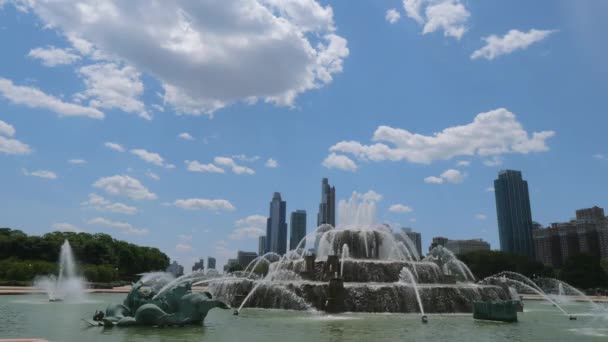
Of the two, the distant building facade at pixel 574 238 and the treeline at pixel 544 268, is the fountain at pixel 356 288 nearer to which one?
the treeline at pixel 544 268

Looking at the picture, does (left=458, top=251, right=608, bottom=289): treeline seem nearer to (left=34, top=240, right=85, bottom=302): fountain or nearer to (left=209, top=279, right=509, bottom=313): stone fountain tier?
(left=209, top=279, right=509, bottom=313): stone fountain tier

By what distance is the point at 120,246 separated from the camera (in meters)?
94.0

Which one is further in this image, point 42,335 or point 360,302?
point 360,302

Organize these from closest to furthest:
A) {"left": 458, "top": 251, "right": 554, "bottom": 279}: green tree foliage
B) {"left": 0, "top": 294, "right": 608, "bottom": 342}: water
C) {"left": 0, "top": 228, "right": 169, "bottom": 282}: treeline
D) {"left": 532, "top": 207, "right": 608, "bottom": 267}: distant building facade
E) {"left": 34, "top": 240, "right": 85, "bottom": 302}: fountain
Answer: {"left": 0, "top": 294, "right": 608, "bottom": 342}: water → {"left": 34, "top": 240, "right": 85, "bottom": 302}: fountain → {"left": 0, "top": 228, "right": 169, "bottom": 282}: treeline → {"left": 458, "top": 251, "right": 554, "bottom": 279}: green tree foliage → {"left": 532, "top": 207, "right": 608, "bottom": 267}: distant building facade

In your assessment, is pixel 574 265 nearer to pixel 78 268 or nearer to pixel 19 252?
pixel 78 268

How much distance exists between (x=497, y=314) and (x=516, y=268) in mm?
81380

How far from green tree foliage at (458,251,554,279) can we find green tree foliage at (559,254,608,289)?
7.95 meters

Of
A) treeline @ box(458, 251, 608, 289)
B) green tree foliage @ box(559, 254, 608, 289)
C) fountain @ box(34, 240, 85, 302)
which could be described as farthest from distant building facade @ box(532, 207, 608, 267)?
fountain @ box(34, 240, 85, 302)

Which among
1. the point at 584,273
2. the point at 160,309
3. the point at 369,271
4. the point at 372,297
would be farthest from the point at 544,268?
the point at 160,309

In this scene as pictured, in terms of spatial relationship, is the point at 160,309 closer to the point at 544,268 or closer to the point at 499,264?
the point at 499,264

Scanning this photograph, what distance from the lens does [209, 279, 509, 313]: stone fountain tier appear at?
24.8 m

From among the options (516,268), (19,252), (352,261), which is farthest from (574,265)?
(19,252)

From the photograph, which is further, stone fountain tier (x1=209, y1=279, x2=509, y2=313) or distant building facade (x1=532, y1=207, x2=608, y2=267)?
distant building facade (x1=532, y1=207, x2=608, y2=267)

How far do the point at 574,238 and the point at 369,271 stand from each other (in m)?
144
